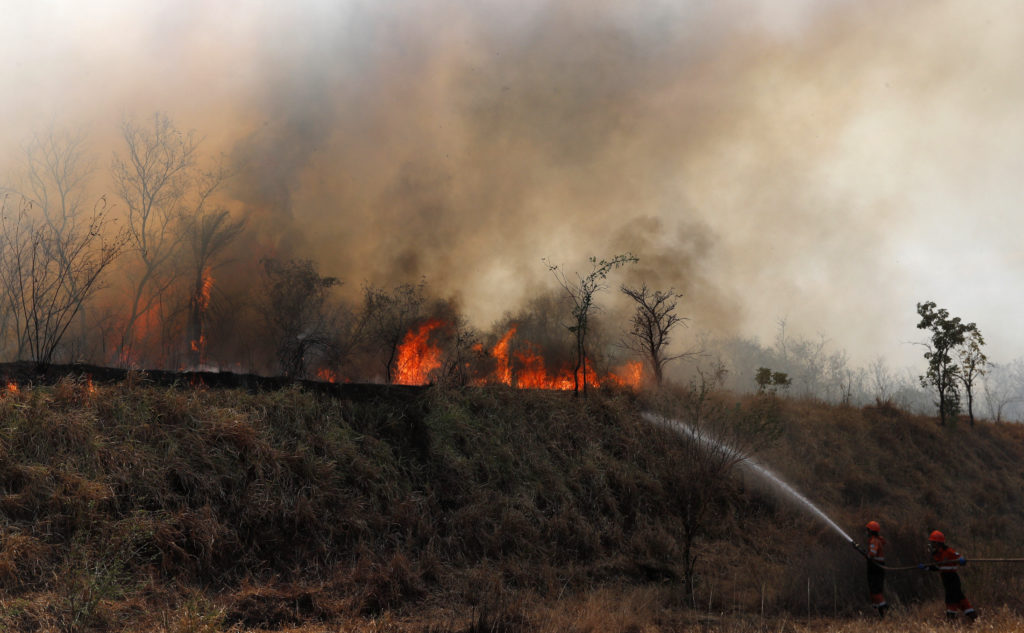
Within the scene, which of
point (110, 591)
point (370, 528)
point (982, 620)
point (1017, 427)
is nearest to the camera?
point (110, 591)

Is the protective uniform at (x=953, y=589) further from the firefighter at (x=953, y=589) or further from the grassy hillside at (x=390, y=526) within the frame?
the grassy hillside at (x=390, y=526)

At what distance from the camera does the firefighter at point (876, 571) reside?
10.6 m

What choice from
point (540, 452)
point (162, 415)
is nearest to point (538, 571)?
point (540, 452)

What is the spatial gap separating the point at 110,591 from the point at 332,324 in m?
17.2

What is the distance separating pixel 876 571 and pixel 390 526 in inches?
379

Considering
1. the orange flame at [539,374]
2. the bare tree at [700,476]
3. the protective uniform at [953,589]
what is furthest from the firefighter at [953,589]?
the orange flame at [539,374]

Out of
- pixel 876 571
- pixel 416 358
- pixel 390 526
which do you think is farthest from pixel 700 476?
pixel 416 358

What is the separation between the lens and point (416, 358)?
24375 millimetres

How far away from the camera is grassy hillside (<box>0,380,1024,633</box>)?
30.0 ft

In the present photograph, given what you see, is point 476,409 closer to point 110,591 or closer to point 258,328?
point 110,591

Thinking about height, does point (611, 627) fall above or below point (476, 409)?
below

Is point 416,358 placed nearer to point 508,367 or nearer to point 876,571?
point 508,367

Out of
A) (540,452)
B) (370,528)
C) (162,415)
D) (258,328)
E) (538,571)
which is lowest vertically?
(538,571)

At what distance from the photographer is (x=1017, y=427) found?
3288 centimetres
